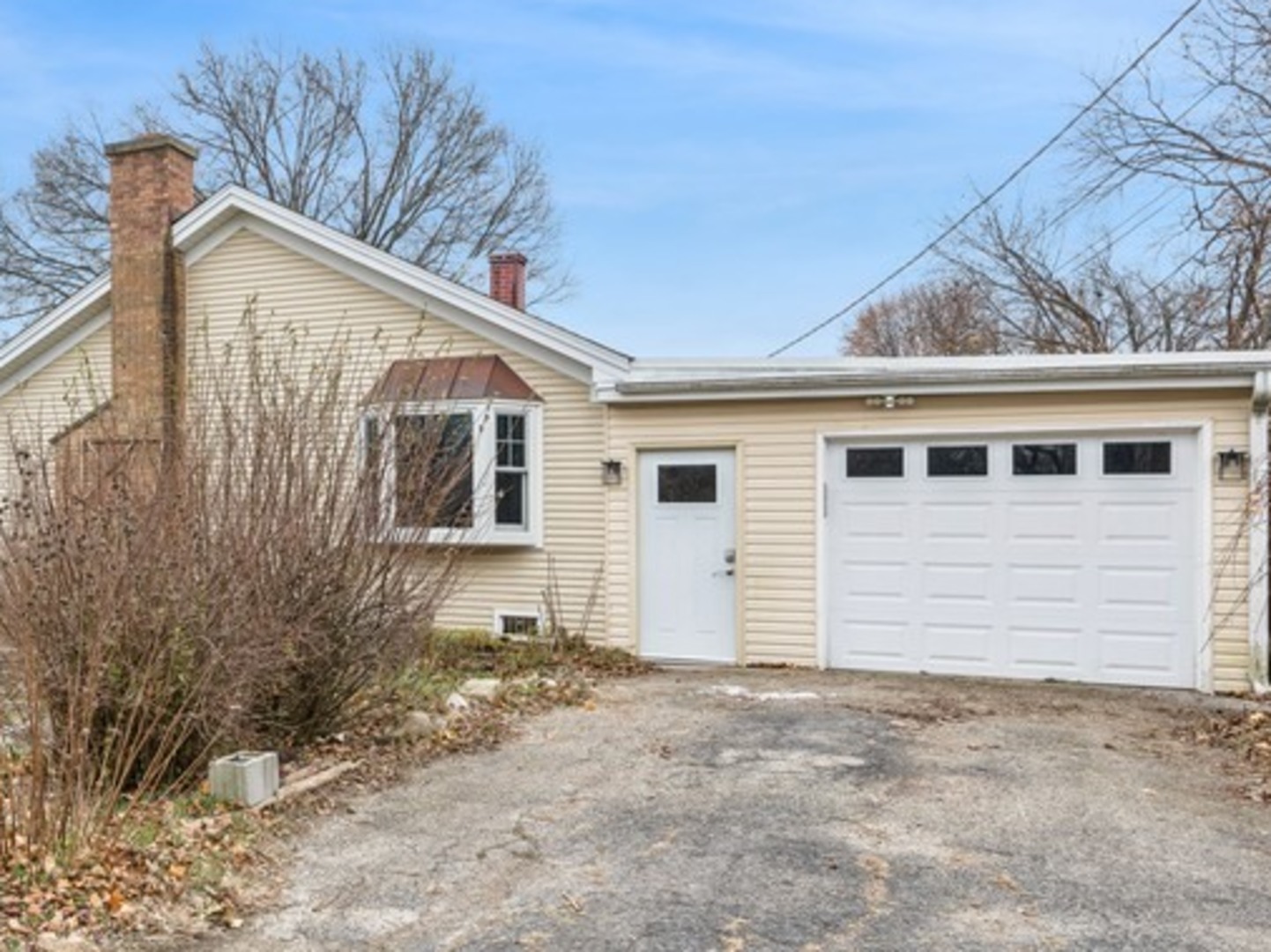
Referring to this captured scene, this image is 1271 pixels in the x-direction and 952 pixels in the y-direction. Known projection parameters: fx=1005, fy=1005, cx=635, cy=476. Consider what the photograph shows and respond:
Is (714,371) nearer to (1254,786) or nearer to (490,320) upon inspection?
(490,320)

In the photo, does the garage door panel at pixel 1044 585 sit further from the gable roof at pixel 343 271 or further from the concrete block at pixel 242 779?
the concrete block at pixel 242 779

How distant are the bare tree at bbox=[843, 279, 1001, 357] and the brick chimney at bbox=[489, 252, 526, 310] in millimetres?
13112

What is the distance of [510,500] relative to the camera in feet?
37.1

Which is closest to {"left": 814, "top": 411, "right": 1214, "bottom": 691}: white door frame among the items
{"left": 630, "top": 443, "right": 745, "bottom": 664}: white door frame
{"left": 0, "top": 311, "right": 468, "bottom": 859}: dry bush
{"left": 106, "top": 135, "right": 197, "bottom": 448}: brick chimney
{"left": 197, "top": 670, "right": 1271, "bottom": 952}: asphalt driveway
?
{"left": 630, "top": 443, "right": 745, "bottom": 664}: white door frame

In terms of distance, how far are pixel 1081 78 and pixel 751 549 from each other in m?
9.76

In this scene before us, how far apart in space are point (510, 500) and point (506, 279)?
3236 millimetres

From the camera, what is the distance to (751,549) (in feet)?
33.2

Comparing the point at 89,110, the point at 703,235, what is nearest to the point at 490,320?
the point at 703,235

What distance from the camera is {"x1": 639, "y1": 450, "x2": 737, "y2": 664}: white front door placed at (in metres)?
10.3

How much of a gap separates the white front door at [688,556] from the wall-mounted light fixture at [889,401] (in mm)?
1516

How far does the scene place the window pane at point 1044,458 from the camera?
9.22 meters

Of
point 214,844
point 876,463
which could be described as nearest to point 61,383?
point 876,463

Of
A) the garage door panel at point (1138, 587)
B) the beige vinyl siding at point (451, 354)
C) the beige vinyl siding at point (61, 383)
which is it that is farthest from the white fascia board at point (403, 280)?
the garage door panel at point (1138, 587)

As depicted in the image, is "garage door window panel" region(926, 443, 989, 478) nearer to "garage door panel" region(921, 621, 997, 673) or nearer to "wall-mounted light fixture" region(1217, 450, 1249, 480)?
"garage door panel" region(921, 621, 997, 673)
